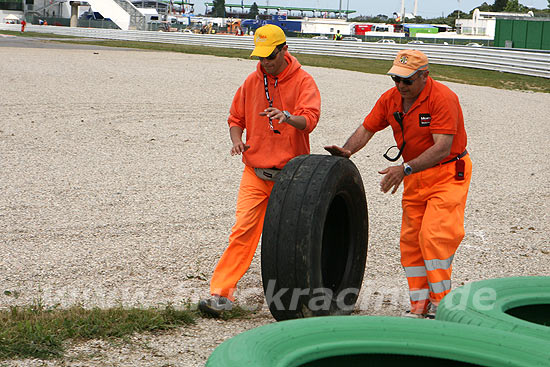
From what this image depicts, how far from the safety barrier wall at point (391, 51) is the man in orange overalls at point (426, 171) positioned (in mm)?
25637

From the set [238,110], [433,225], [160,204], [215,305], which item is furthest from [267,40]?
[160,204]

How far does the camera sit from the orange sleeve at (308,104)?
479 centimetres

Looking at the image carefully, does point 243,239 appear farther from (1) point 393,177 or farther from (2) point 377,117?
(2) point 377,117

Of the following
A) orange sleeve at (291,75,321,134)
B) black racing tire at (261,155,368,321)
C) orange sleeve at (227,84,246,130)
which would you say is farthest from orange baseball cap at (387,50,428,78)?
orange sleeve at (227,84,246,130)

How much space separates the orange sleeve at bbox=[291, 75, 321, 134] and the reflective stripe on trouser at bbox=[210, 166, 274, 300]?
0.49 meters

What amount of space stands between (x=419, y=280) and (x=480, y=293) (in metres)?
1.45

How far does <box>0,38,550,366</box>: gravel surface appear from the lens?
523 cm

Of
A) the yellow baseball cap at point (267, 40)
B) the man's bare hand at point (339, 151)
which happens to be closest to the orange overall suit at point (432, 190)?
the man's bare hand at point (339, 151)

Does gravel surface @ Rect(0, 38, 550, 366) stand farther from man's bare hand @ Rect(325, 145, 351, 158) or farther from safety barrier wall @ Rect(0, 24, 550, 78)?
safety barrier wall @ Rect(0, 24, 550, 78)

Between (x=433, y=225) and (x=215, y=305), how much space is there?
147cm

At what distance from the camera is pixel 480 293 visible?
3.60 metres

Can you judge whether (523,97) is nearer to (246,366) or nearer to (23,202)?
(23,202)

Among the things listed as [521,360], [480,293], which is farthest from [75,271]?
[521,360]

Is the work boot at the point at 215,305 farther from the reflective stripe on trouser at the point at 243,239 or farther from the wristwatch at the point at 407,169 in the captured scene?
the wristwatch at the point at 407,169
